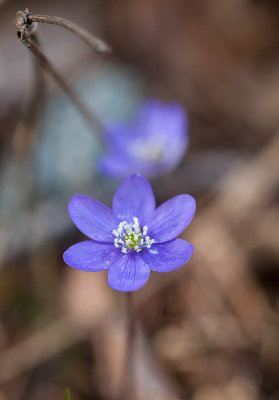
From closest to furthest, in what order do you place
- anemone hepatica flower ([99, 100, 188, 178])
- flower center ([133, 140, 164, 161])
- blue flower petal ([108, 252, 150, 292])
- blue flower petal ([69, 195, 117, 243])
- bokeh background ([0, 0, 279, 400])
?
1. blue flower petal ([108, 252, 150, 292])
2. blue flower petal ([69, 195, 117, 243])
3. bokeh background ([0, 0, 279, 400])
4. anemone hepatica flower ([99, 100, 188, 178])
5. flower center ([133, 140, 164, 161])

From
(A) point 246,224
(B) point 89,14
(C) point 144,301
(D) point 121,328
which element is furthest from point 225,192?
(B) point 89,14

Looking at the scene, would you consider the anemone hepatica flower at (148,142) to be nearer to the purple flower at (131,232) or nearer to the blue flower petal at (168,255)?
the purple flower at (131,232)

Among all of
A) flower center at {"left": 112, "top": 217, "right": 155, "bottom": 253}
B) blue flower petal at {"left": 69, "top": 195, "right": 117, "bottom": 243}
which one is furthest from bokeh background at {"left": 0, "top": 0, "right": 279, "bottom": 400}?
flower center at {"left": 112, "top": 217, "right": 155, "bottom": 253}

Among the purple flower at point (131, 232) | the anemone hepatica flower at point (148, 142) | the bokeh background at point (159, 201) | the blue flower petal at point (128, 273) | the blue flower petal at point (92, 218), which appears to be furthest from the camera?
the anemone hepatica flower at point (148, 142)

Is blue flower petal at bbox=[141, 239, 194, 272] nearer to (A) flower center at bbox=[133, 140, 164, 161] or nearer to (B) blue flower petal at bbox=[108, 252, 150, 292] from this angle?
(B) blue flower petal at bbox=[108, 252, 150, 292]

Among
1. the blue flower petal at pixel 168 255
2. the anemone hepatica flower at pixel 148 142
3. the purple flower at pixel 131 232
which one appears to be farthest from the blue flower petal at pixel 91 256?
the anemone hepatica flower at pixel 148 142

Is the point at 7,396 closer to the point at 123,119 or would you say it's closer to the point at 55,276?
the point at 55,276
